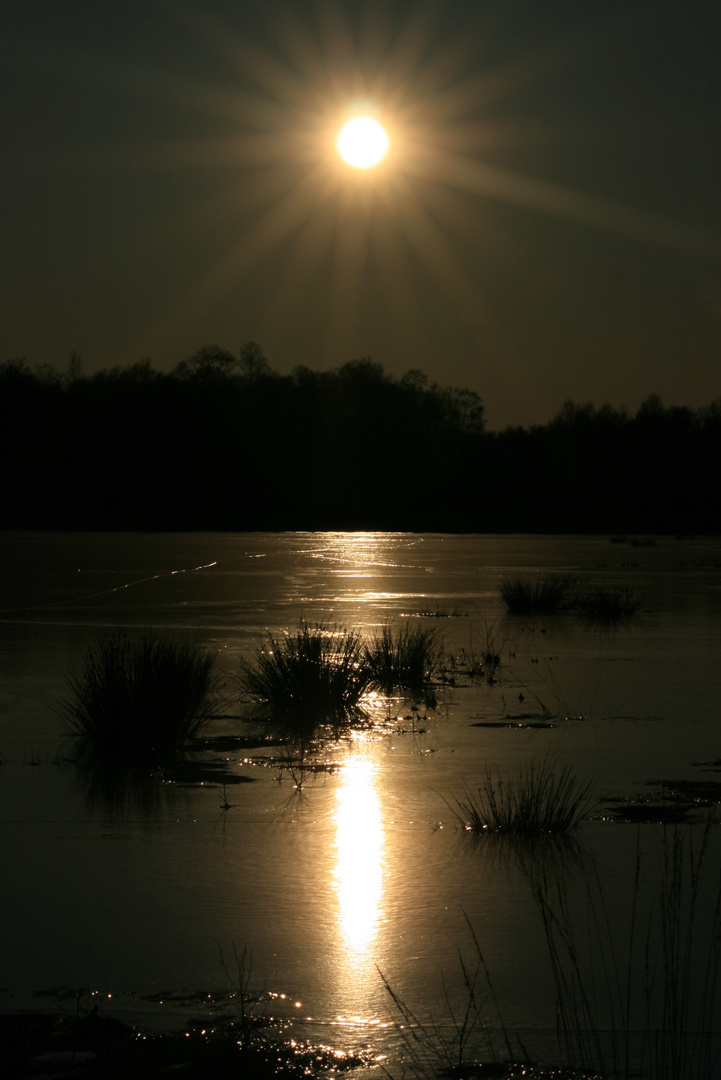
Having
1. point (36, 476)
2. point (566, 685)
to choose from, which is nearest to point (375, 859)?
point (566, 685)

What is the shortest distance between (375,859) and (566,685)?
23.2ft

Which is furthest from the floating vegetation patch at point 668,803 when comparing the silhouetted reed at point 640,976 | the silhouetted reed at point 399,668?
the silhouetted reed at point 399,668

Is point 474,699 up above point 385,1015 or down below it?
above

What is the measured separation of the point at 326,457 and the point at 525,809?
11294 centimetres

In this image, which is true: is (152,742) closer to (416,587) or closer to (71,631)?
(71,631)

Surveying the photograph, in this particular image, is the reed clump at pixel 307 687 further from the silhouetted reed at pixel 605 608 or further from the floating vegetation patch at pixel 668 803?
the silhouetted reed at pixel 605 608

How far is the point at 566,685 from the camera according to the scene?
1323 centimetres

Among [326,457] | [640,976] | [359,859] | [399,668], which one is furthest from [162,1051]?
[326,457]

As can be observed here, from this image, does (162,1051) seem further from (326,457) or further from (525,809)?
(326,457)

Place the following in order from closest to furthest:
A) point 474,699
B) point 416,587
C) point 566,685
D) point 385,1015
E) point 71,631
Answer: point 385,1015 < point 474,699 < point 566,685 < point 71,631 < point 416,587

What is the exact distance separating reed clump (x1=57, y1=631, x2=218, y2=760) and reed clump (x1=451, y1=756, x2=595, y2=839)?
8.92ft

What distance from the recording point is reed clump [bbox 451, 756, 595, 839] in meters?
6.97

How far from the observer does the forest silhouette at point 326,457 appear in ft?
353

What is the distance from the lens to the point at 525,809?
7.05 metres
